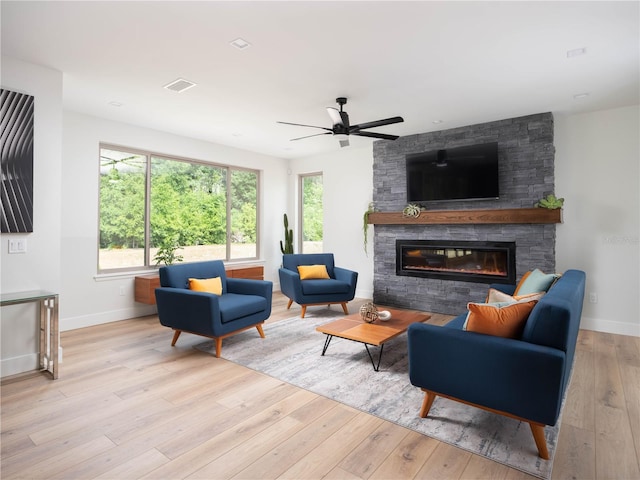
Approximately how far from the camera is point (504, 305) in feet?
6.91

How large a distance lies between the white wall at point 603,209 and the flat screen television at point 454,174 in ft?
2.65

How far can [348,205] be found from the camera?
643 centimetres

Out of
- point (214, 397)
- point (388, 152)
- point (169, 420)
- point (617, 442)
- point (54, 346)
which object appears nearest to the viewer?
point (617, 442)

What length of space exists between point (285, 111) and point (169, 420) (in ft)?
11.3

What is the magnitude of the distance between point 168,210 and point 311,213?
2783 millimetres

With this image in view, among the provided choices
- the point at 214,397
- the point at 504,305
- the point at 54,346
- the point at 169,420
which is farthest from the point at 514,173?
the point at 54,346

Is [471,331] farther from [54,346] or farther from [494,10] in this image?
[54,346]

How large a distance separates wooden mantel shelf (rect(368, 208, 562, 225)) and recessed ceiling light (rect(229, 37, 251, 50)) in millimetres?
3435

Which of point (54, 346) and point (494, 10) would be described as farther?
point (54, 346)

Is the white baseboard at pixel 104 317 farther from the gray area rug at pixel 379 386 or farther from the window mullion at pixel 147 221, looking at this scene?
the gray area rug at pixel 379 386

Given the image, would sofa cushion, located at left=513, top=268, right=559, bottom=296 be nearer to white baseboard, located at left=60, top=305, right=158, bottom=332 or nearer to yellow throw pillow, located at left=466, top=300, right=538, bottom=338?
yellow throw pillow, located at left=466, top=300, right=538, bottom=338

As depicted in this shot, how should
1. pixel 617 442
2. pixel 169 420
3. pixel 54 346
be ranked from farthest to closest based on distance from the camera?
pixel 54 346 < pixel 169 420 < pixel 617 442

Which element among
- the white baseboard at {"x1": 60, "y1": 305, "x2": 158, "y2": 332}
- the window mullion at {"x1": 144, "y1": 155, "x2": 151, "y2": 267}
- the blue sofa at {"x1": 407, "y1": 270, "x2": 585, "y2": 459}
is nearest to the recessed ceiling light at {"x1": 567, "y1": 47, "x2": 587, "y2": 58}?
the blue sofa at {"x1": 407, "y1": 270, "x2": 585, "y2": 459}

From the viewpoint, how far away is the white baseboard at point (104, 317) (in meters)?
4.26
